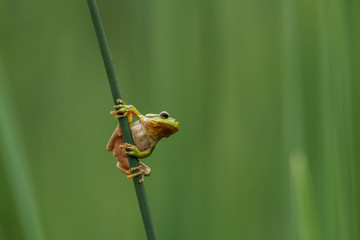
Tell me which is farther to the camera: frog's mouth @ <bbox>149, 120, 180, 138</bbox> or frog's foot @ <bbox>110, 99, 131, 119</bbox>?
frog's mouth @ <bbox>149, 120, 180, 138</bbox>

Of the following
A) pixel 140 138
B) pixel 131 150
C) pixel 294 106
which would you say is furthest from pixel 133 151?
pixel 294 106

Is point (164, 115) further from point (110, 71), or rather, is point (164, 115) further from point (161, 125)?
point (110, 71)

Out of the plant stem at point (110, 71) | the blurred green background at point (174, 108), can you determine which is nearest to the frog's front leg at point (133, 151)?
the plant stem at point (110, 71)

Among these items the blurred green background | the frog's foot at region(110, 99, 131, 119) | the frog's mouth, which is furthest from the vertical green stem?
the frog's foot at region(110, 99, 131, 119)

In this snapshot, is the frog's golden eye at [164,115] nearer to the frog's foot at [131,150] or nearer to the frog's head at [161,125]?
the frog's head at [161,125]

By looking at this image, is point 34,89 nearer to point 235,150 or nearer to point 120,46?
point 120,46

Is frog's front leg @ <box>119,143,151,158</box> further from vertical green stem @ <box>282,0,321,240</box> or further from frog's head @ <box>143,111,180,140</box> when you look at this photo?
vertical green stem @ <box>282,0,321,240</box>
